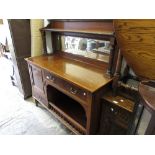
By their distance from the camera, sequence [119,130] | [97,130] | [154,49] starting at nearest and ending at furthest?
1. [154,49]
2. [119,130]
3. [97,130]

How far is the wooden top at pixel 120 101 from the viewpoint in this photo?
1129 millimetres

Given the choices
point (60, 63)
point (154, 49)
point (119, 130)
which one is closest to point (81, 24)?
point (60, 63)

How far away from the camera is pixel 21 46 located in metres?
2.11

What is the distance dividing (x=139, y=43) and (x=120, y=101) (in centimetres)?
56

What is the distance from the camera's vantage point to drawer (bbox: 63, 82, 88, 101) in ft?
3.99

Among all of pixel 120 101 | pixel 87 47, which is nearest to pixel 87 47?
pixel 87 47

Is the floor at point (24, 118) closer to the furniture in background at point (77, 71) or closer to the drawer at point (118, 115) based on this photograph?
the furniture in background at point (77, 71)

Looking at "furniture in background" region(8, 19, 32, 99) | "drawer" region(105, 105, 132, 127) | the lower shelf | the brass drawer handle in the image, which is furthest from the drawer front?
"furniture in background" region(8, 19, 32, 99)

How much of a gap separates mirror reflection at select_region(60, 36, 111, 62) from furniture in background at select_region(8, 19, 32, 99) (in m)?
0.62

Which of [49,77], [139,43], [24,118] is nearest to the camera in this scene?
[139,43]

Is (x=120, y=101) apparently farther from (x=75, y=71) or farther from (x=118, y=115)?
(x=75, y=71)
